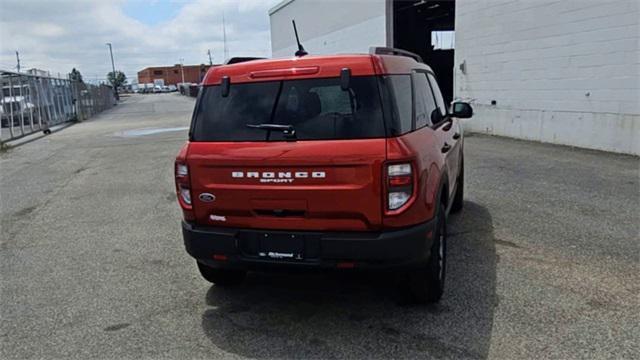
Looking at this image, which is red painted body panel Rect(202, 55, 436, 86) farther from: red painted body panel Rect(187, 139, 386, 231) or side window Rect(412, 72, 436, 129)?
red painted body panel Rect(187, 139, 386, 231)

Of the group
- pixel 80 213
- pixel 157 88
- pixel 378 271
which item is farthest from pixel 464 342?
pixel 157 88

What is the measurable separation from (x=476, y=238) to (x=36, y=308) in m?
4.10

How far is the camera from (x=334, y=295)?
424 cm

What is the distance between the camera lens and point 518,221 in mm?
6152

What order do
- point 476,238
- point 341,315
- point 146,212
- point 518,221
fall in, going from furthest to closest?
point 146,212
point 518,221
point 476,238
point 341,315

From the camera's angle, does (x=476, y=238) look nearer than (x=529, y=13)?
Yes

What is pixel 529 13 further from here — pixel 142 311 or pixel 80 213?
pixel 142 311

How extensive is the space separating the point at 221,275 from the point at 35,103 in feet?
64.4

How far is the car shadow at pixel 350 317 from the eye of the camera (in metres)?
3.40

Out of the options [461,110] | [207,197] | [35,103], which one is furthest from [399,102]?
[35,103]

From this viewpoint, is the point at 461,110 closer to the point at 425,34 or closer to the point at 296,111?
the point at 296,111

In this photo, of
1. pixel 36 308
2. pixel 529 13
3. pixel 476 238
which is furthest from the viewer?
pixel 529 13

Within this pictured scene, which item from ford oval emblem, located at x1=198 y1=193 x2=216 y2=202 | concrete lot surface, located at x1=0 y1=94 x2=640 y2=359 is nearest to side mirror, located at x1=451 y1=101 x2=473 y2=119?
concrete lot surface, located at x1=0 y1=94 x2=640 y2=359

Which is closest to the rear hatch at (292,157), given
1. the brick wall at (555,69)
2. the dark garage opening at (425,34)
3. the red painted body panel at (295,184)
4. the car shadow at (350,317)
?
the red painted body panel at (295,184)
